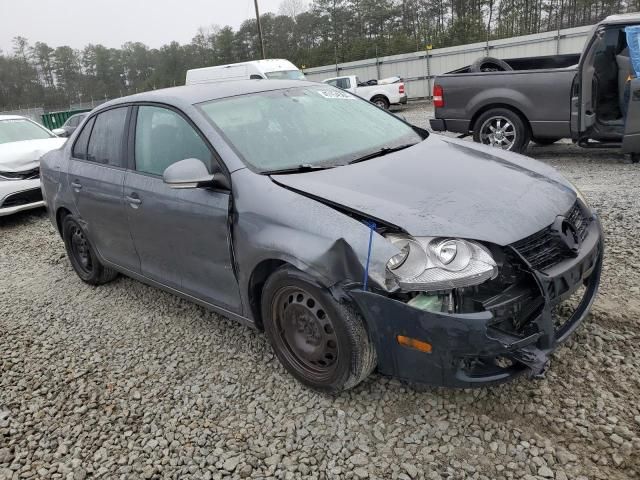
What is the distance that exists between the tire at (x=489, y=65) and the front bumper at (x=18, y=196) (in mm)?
7015

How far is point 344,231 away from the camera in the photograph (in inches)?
95.4

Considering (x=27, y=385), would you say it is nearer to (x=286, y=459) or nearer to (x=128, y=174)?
(x=128, y=174)

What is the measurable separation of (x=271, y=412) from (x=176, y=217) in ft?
4.42

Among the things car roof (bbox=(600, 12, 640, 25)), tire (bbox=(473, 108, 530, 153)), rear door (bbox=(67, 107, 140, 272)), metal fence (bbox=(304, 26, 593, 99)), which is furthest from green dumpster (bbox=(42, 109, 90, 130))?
car roof (bbox=(600, 12, 640, 25))

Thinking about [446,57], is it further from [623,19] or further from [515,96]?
[623,19]

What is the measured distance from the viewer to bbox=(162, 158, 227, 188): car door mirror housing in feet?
9.46

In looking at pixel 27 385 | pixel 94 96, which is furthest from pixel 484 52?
pixel 94 96

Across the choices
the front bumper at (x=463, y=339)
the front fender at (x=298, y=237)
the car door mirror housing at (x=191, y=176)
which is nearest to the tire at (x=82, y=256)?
the car door mirror housing at (x=191, y=176)

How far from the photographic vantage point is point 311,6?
149 feet

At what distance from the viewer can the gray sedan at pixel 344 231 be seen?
2.30 metres

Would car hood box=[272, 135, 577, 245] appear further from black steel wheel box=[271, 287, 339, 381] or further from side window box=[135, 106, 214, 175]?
side window box=[135, 106, 214, 175]

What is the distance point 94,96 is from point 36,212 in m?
47.0

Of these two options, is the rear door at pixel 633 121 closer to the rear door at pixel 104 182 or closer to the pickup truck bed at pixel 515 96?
the pickup truck bed at pixel 515 96

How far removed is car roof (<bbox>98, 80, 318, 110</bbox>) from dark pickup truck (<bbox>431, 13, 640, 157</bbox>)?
467 cm
